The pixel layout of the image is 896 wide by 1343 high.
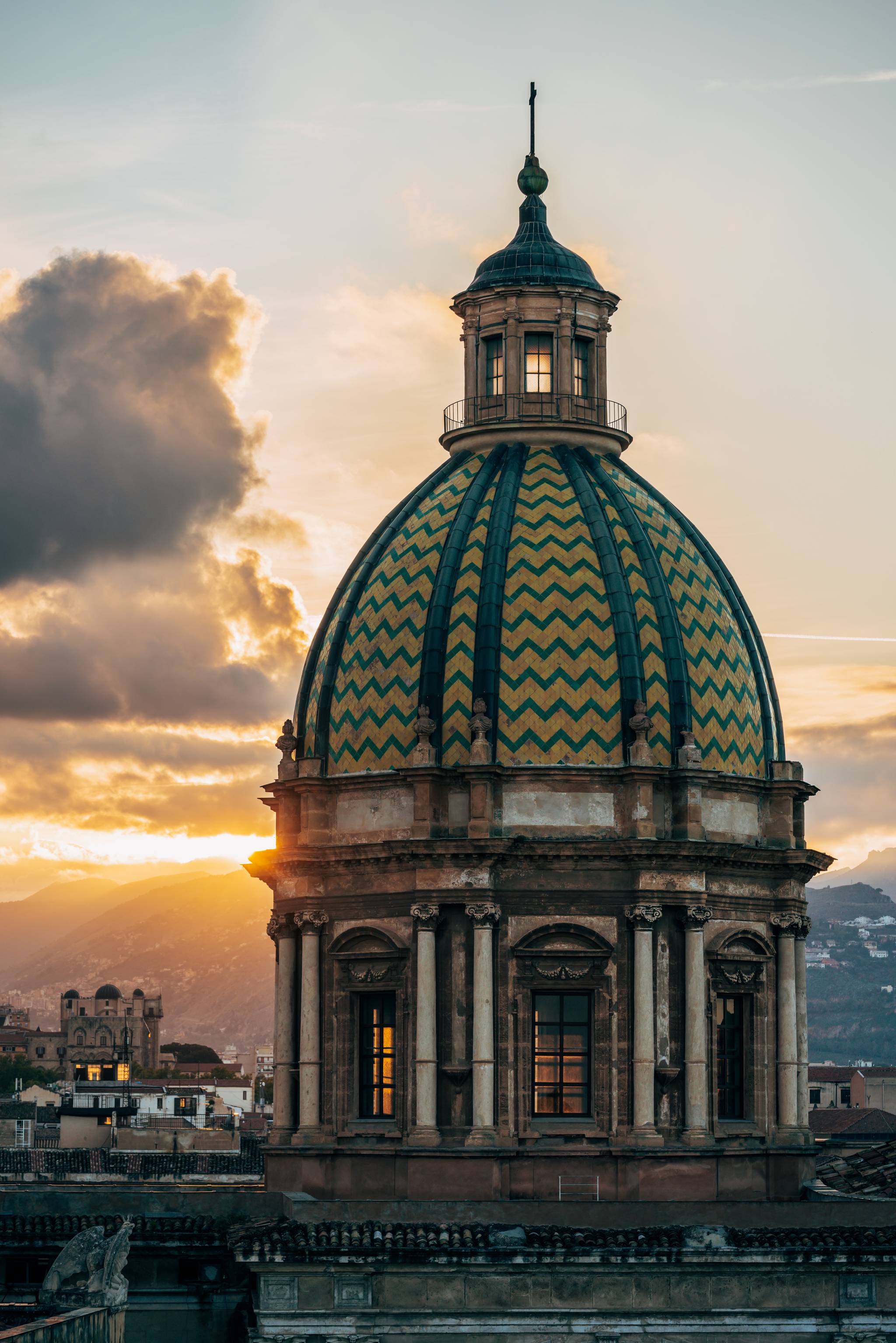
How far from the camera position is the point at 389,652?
149 feet

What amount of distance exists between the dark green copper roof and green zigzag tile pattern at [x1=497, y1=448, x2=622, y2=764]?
611 centimetres

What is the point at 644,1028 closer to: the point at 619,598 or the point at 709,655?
the point at 709,655

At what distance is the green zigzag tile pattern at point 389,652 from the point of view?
44875 millimetres

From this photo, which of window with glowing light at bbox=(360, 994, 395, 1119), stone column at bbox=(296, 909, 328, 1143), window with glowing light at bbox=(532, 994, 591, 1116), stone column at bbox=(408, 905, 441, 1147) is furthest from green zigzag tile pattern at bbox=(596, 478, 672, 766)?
stone column at bbox=(296, 909, 328, 1143)

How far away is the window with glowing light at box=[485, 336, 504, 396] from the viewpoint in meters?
49.1

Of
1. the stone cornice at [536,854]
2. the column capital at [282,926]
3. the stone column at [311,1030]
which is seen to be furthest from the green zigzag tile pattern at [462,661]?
the column capital at [282,926]

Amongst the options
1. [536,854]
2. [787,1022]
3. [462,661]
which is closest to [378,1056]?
[536,854]

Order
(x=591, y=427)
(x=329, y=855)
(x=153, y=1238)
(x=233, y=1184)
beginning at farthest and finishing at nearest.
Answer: (x=233, y=1184), (x=591, y=427), (x=329, y=855), (x=153, y=1238)

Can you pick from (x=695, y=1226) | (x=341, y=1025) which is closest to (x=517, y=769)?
(x=341, y=1025)

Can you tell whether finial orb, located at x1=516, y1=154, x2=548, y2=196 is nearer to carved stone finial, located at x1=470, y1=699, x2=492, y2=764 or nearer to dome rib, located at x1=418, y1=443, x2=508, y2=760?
dome rib, located at x1=418, y1=443, x2=508, y2=760

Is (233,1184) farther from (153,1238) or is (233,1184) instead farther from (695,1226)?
(695,1226)

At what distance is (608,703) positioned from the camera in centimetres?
4400

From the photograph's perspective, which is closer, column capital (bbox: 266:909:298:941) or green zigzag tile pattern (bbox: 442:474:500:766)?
green zigzag tile pattern (bbox: 442:474:500:766)

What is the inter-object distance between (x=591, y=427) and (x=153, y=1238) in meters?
18.6
